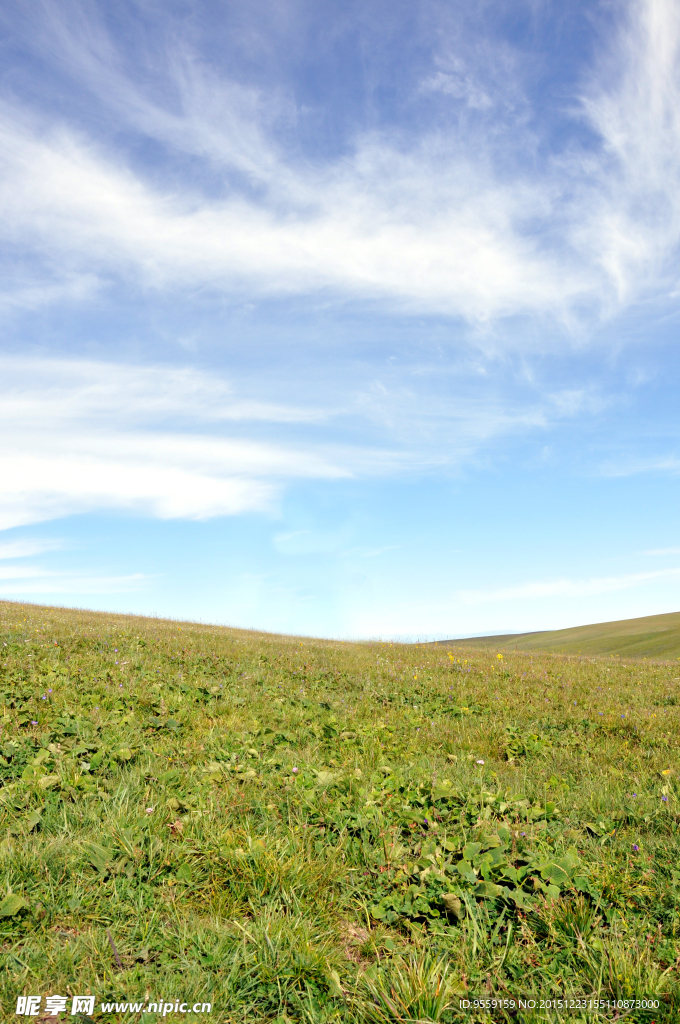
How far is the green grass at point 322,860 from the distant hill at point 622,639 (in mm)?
36993

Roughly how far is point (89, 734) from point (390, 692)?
242 inches

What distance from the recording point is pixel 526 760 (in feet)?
25.8

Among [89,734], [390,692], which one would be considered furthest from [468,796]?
[390,692]

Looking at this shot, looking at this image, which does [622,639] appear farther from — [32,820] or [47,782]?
[32,820]

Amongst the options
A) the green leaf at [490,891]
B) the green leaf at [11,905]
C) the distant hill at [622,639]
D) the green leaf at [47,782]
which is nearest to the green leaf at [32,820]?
the green leaf at [47,782]

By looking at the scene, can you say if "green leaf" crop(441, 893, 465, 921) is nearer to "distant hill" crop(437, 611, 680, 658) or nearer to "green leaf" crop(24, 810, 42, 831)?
"green leaf" crop(24, 810, 42, 831)

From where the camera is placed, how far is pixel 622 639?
70938mm

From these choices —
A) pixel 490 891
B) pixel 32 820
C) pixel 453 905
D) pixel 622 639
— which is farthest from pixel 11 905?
pixel 622 639

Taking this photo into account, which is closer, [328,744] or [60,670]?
[328,744]

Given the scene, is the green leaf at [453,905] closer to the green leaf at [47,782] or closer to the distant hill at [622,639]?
the green leaf at [47,782]

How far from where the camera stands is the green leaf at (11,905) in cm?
403

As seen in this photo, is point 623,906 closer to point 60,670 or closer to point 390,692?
point 390,692

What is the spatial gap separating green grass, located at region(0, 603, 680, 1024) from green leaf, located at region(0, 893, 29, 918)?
13 mm

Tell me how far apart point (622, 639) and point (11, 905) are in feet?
258
